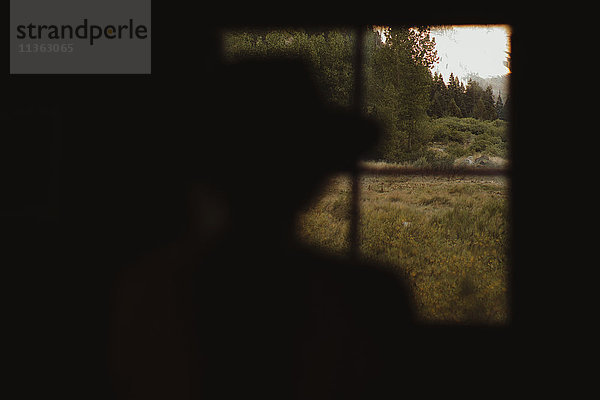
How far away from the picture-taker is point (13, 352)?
4.77 ft

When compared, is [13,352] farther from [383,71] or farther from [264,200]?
[383,71]

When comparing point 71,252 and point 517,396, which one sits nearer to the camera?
point 517,396

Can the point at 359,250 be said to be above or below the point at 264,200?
below

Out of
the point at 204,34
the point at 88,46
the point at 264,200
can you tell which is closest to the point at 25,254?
the point at 88,46

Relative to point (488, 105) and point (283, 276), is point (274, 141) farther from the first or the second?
point (488, 105)

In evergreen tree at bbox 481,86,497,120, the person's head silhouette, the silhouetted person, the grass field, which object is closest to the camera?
the silhouetted person

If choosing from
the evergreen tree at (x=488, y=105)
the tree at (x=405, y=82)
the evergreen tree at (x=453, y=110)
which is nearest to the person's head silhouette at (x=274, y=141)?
the tree at (x=405, y=82)

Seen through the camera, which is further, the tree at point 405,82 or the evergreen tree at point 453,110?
the evergreen tree at point 453,110

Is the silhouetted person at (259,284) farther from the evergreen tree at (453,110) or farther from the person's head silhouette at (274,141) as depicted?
the evergreen tree at (453,110)

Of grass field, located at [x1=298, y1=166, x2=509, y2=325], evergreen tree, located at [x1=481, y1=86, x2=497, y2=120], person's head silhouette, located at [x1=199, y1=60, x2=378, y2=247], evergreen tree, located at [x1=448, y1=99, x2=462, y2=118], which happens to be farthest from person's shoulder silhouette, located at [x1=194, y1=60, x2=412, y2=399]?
grass field, located at [x1=298, y1=166, x2=509, y2=325]

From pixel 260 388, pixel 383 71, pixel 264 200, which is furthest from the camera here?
pixel 383 71

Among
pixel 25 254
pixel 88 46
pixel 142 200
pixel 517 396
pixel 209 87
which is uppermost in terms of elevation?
pixel 88 46

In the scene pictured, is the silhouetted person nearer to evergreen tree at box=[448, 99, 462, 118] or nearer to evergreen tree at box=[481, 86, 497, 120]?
evergreen tree at box=[481, 86, 497, 120]

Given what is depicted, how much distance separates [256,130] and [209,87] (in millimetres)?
241
